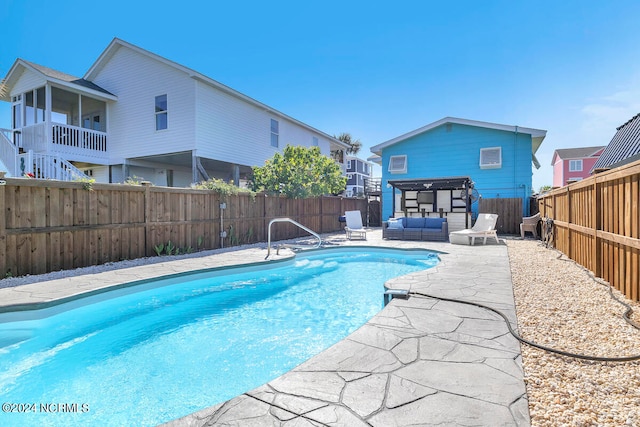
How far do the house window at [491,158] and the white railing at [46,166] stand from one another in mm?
16482

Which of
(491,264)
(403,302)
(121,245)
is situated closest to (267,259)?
(121,245)

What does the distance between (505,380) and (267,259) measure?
229 inches

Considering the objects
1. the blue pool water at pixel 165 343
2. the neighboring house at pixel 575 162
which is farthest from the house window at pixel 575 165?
the blue pool water at pixel 165 343

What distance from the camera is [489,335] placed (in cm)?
279

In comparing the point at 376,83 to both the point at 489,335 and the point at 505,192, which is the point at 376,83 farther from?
the point at 489,335

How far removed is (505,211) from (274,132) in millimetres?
11683

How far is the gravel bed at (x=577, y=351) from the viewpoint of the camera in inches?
68.1

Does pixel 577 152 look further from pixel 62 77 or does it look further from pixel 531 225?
pixel 62 77

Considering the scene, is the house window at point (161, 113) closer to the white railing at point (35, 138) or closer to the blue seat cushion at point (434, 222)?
the white railing at point (35, 138)

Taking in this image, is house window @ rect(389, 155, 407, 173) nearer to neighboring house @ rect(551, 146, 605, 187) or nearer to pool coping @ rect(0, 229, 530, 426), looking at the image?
pool coping @ rect(0, 229, 530, 426)

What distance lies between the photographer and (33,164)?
37.8ft

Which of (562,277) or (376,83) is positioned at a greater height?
(376,83)

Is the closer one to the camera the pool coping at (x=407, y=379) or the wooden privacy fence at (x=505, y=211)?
the pool coping at (x=407, y=379)

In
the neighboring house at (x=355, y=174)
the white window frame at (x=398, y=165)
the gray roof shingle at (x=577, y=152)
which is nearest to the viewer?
the white window frame at (x=398, y=165)
